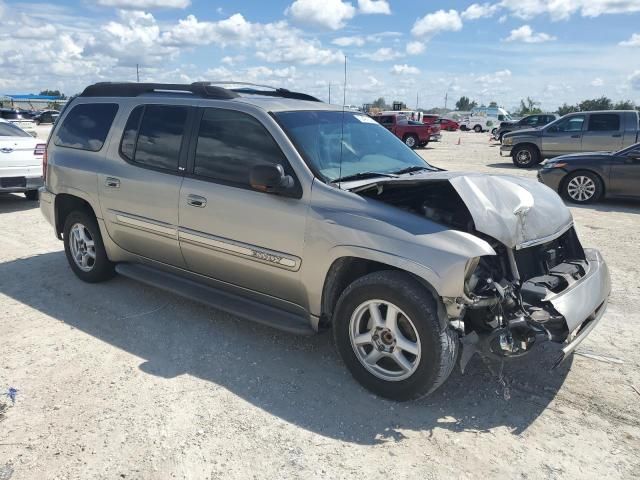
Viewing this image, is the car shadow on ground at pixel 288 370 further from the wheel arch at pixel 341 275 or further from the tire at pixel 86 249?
the wheel arch at pixel 341 275

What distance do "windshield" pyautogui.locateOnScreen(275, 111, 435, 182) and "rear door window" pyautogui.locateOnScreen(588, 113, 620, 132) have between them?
12.7 metres

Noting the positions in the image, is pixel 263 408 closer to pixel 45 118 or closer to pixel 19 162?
pixel 19 162

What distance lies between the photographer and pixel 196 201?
4238 millimetres

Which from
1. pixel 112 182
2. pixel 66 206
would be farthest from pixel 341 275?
pixel 66 206

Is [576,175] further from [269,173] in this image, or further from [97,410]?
[97,410]

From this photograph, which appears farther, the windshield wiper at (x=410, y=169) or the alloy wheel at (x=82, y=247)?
the alloy wheel at (x=82, y=247)

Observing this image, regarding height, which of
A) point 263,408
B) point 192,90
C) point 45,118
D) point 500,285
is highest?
point 45,118

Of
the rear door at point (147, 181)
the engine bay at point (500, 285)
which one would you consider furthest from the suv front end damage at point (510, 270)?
the rear door at point (147, 181)

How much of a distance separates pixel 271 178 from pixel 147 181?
1563 mm

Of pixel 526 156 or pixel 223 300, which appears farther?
pixel 526 156

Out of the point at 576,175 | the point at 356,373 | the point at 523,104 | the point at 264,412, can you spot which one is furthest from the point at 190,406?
the point at 523,104

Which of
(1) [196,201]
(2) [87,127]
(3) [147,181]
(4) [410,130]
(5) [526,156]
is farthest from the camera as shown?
(4) [410,130]

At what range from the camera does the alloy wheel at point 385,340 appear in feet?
11.0

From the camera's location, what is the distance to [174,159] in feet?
14.7
